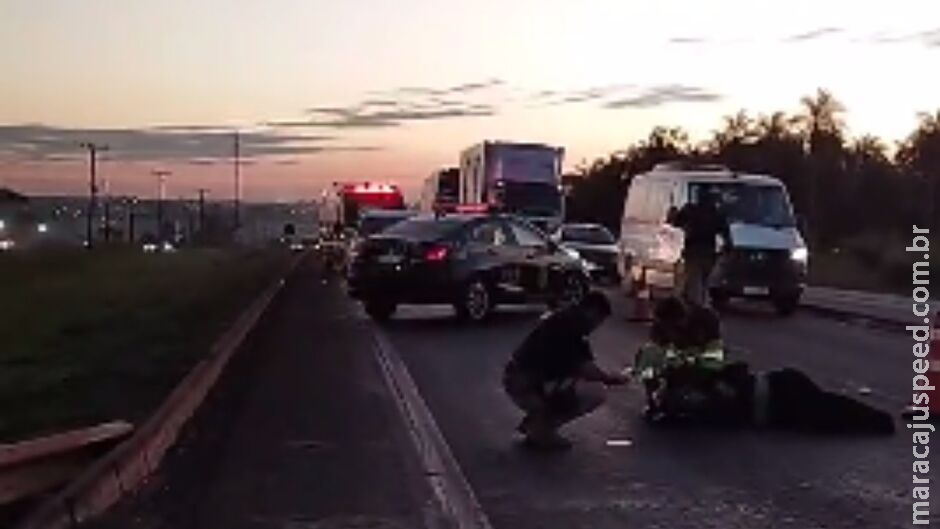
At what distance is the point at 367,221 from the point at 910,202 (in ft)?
158

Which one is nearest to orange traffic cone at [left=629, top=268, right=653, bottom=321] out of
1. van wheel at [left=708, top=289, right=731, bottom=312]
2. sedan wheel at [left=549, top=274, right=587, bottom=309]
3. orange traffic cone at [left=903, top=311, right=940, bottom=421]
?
sedan wheel at [left=549, top=274, right=587, bottom=309]

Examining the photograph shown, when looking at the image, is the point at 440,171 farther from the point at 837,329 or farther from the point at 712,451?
the point at 712,451

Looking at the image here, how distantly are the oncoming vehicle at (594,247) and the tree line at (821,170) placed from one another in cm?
2284

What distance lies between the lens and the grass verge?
1427 cm

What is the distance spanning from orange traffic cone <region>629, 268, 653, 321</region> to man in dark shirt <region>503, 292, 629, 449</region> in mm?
11024

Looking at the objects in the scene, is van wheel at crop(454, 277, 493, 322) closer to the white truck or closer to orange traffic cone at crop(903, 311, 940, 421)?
orange traffic cone at crop(903, 311, 940, 421)

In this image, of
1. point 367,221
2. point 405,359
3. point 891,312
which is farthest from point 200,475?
point 367,221

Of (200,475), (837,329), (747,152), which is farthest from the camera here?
(747,152)

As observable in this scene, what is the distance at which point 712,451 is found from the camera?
11.7 metres

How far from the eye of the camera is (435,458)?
1143cm

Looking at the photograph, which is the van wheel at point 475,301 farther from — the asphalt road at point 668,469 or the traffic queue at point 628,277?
the asphalt road at point 668,469

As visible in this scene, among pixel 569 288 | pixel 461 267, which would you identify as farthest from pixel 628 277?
pixel 461 267

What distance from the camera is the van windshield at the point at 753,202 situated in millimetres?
28906

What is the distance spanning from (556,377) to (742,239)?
663 inches
